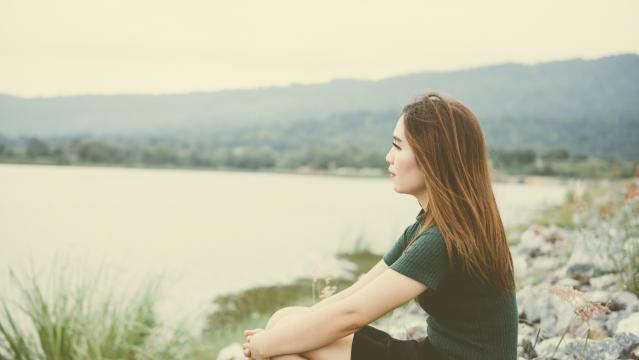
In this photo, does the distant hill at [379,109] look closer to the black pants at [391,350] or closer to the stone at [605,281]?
the stone at [605,281]

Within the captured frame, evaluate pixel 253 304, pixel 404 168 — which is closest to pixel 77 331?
pixel 404 168

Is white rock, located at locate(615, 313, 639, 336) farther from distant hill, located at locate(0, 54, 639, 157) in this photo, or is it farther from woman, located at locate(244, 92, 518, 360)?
distant hill, located at locate(0, 54, 639, 157)

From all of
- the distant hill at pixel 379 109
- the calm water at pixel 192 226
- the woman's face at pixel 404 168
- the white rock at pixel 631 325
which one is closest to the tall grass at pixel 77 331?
the calm water at pixel 192 226

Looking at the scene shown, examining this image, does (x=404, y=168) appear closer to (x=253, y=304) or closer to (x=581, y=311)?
(x=581, y=311)

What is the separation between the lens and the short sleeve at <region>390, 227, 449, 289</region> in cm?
141

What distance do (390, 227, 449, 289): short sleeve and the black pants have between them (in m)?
0.24

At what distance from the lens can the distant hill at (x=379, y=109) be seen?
16.1m

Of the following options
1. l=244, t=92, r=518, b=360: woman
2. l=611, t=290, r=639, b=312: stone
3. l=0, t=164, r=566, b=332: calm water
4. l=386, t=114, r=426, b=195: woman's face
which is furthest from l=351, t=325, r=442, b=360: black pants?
l=611, t=290, r=639, b=312: stone

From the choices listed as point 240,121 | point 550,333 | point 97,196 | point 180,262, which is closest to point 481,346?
point 550,333


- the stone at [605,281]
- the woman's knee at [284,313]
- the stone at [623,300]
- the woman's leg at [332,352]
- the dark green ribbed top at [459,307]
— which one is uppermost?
the dark green ribbed top at [459,307]

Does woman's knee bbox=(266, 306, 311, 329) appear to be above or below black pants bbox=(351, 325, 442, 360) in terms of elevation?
above

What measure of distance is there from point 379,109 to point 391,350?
4239 centimetres

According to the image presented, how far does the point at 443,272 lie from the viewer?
143 centimetres

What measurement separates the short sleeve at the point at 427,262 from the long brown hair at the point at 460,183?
34 millimetres
